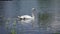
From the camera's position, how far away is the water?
8.63ft

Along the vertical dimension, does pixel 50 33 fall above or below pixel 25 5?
below

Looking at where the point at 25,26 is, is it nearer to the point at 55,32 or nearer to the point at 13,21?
the point at 13,21

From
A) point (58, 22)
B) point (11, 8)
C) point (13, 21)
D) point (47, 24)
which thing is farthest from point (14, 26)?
point (58, 22)

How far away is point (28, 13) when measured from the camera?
2.64 m

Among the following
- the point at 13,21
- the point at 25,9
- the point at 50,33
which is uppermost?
the point at 25,9

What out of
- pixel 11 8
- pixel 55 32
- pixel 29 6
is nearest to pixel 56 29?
pixel 55 32

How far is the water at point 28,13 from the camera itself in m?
2.63

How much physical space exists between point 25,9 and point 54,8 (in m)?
0.44

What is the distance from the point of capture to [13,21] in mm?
2635

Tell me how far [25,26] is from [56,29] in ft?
1.55

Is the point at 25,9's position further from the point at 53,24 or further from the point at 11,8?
the point at 53,24

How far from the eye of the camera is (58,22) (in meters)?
2.71

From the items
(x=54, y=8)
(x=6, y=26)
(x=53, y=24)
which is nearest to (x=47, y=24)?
(x=53, y=24)

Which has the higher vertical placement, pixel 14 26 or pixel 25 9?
pixel 25 9
